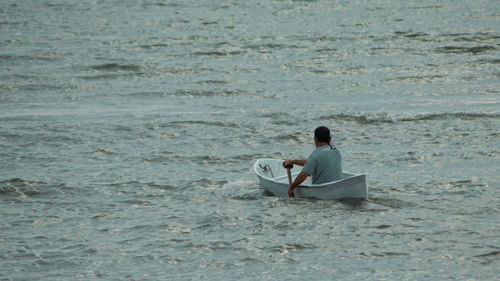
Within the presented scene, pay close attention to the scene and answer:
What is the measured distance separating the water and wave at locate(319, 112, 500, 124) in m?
0.10

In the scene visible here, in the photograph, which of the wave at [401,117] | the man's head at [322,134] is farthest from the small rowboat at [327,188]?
the wave at [401,117]

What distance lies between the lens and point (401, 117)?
821 inches

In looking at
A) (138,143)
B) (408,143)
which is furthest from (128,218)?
(408,143)

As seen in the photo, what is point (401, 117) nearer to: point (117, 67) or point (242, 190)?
point (242, 190)

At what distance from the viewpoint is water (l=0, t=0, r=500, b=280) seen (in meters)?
11.3

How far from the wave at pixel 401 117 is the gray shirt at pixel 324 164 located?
7713mm

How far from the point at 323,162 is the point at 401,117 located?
8.45 metres

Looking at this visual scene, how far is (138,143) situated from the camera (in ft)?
62.1

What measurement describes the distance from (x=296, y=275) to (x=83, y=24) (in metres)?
35.2

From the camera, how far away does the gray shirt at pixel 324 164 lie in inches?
508

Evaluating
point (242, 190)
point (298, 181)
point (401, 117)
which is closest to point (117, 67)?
point (401, 117)

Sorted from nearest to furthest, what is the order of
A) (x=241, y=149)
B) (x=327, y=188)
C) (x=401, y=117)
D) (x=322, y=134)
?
(x=322, y=134) < (x=327, y=188) < (x=241, y=149) < (x=401, y=117)

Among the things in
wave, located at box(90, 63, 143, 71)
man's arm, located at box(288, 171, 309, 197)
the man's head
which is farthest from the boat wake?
wave, located at box(90, 63, 143, 71)

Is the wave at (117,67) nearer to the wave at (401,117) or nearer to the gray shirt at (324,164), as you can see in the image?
the wave at (401,117)
